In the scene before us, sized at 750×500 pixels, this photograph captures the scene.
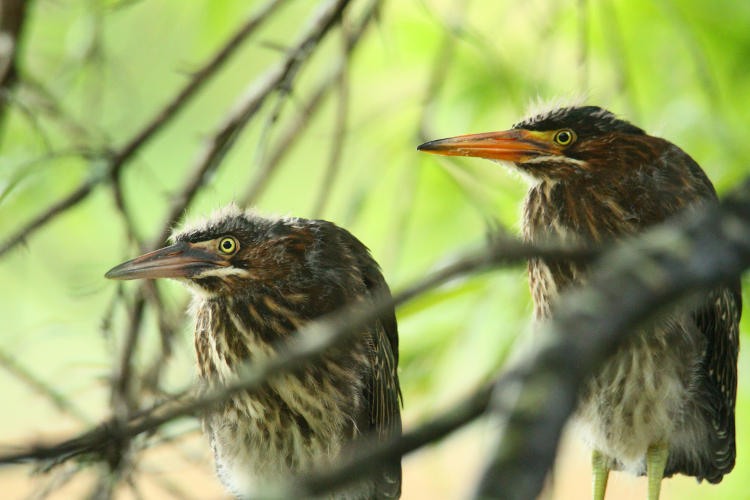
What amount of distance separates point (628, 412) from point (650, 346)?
0.15 m

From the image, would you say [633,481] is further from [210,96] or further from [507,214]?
[210,96]

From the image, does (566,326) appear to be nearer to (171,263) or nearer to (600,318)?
(600,318)

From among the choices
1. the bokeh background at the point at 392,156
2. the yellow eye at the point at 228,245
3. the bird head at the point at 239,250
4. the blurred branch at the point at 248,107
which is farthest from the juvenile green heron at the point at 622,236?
the yellow eye at the point at 228,245

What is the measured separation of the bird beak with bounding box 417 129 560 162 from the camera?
5.81ft

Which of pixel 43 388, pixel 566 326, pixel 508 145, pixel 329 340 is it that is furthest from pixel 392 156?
pixel 566 326

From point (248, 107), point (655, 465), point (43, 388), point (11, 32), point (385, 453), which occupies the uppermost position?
point (11, 32)

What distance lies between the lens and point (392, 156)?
278 cm

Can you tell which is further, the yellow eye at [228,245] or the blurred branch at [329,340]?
the yellow eye at [228,245]

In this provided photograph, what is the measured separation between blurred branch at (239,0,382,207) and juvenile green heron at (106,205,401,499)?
0.27 metres

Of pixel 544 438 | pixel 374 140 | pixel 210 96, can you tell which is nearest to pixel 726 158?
pixel 374 140

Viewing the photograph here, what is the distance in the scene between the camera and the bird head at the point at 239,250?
2098 mm

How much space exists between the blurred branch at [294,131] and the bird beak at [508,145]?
23.0 inches

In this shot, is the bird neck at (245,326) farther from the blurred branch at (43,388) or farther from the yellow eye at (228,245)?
the blurred branch at (43,388)

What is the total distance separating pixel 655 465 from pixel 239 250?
1.02 m
